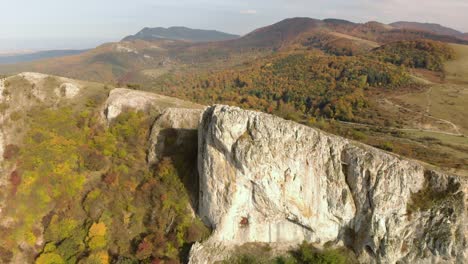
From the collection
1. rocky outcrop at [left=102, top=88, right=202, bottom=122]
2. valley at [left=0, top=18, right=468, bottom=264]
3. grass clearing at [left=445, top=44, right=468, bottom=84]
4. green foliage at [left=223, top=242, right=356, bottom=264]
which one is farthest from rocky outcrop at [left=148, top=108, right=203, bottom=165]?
grass clearing at [left=445, top=44, right=468, bottom=84]

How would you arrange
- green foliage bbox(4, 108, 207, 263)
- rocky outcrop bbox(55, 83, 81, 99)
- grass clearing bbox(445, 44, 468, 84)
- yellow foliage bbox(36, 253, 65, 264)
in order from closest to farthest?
1. yellow foliage bbox(36, 253, 65, 264)
2. green foliage bbox(4, 108, 207, 263)
3. rocky outcrop bbox(55, 83, 81, 99)
4. grass clearing bbox(445, 44, 468, 84)

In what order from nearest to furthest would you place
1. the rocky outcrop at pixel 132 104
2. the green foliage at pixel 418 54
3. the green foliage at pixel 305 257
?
1. the green foliage at pixel 305 257
2. the rocky outcrop at pixel 132 104
3. the green foliage at pixel 418 54

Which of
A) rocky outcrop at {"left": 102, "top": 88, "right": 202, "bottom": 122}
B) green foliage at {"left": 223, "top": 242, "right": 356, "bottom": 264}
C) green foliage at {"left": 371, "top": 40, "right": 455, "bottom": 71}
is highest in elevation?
green foliage at {"left": 371, "top": 40, "right": 455, "bottom": 71}

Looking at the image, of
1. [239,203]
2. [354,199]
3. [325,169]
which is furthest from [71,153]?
[354,199]

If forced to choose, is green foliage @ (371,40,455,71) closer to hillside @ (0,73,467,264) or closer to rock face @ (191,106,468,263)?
hillside @ (0,73,467,264)

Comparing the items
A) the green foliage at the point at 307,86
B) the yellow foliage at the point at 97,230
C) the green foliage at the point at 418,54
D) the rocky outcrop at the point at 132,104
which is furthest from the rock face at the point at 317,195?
the green foliage at the point at 418,54

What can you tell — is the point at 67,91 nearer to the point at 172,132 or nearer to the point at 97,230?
the point at 172,132

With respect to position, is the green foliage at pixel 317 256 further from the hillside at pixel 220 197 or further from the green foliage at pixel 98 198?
the green foliage at pixel 98 198

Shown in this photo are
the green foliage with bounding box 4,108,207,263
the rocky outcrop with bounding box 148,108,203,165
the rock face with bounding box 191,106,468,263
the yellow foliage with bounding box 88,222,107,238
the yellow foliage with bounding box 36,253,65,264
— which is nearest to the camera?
the rock face with bounding box 191,106,468,263

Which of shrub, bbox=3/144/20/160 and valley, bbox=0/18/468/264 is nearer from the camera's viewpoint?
valley, bbox=0/18/468/264
